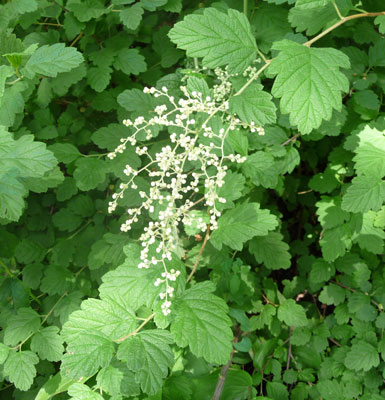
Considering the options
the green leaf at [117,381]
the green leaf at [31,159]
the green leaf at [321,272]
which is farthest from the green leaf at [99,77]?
the green leaf at [321,272]

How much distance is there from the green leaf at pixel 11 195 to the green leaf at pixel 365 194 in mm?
1308

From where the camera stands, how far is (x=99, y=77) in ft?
7.16

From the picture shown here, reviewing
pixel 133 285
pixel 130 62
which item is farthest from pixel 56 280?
pixel 130 62

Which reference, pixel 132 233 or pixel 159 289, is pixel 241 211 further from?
pixel 132 233

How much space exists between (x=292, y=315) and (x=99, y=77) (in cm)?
165

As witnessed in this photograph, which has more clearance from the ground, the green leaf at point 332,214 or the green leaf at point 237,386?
the green leaf at point 332,214

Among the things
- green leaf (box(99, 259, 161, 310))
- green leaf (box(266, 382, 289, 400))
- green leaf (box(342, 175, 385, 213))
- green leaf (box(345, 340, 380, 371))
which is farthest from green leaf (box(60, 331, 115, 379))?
green leaf (box(345, 340, 380, 371))

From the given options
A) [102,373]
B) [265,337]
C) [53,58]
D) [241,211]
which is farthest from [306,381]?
[53,58]

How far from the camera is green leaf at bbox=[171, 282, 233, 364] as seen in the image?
1.38 m

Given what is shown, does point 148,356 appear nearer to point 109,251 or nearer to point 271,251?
point 109,251

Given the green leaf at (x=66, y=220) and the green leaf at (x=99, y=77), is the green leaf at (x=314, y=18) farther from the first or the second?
the green leaf at (x=66, y=220)

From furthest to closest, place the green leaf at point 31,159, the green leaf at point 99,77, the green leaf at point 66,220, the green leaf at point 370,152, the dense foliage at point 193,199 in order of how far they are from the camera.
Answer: the green leaf at point 66,220 → the green leaf at point 99,77 → the green leaf at point 370,152 → the green leaf at point 31,159 → the dense foliage at point 193,199

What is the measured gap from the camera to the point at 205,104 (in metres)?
1.48

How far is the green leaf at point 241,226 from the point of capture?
1.67 meters
